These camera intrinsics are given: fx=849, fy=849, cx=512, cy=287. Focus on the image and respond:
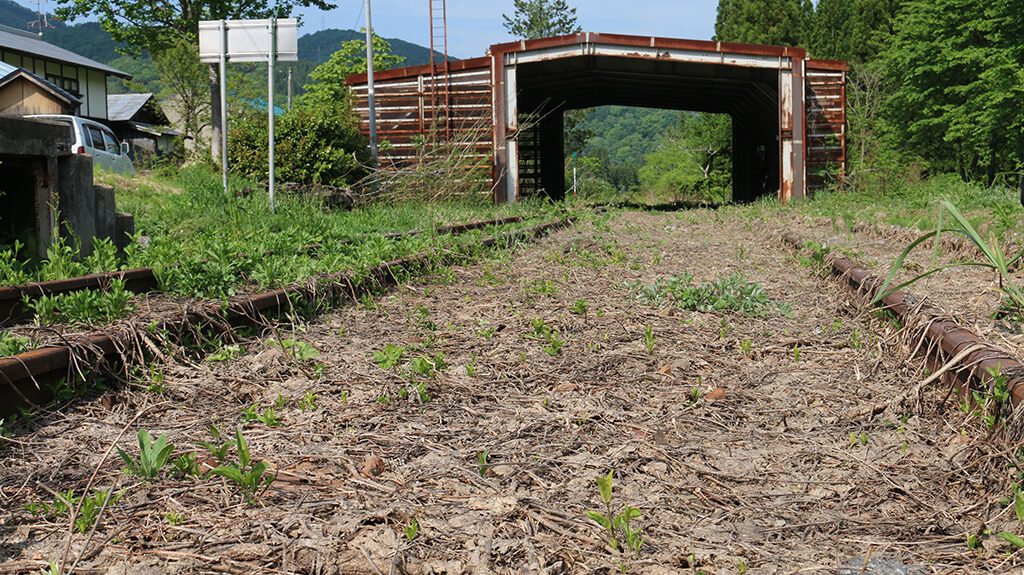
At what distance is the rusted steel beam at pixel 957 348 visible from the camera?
274 centimetres

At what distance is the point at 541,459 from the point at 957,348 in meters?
1.73

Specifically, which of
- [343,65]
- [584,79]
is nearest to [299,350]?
[584,79]

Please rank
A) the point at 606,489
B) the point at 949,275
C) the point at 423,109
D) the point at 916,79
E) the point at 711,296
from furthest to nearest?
the point at 916,79
the point at 423,109
the point at 949,275
the point at 711,296
the point at 606,489

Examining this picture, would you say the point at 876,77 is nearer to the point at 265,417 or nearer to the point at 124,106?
the point at 265,417

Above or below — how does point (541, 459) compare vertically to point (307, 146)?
below

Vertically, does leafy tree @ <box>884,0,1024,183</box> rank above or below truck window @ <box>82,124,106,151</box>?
above

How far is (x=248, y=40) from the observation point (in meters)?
10.7

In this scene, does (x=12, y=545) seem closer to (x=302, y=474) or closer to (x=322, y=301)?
(x=302, y=474)

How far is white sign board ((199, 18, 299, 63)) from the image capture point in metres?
10.6

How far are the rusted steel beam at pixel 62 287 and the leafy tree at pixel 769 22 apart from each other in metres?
45.3

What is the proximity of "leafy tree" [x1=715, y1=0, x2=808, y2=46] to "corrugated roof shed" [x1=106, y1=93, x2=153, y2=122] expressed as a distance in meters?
37.4

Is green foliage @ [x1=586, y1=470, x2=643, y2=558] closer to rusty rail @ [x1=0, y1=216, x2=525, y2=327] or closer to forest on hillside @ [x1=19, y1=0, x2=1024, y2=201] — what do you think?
rusty rail @ [x1=0, y1=216, x2=525, y2=327]

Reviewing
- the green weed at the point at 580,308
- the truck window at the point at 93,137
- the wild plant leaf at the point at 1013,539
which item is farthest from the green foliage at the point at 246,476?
the truck window at the point at 93,137

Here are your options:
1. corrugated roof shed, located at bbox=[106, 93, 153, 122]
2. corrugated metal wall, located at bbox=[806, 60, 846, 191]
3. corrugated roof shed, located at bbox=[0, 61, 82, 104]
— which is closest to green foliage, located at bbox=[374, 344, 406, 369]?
corrugated metal wall, located at bbox=[806, 60, 846, 191]
